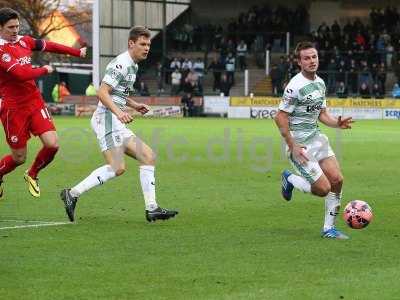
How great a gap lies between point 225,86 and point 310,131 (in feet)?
127

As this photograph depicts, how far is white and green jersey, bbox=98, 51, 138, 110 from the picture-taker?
36.8ft

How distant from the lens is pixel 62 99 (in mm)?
49625

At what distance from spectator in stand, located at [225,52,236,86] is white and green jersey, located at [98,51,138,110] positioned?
3826cm

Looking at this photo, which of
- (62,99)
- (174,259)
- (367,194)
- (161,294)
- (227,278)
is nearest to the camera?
(161,294)

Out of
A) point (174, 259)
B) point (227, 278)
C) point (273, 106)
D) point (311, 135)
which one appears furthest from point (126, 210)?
point (273, 106)

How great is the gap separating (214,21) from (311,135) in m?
50.5

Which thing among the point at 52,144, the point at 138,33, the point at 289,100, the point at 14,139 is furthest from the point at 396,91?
the point at 289,100

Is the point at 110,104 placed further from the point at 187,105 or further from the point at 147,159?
the point at 187,105

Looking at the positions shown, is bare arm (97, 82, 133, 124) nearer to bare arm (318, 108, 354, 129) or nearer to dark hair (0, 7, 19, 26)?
dark hair (0, 7, 19, 26)

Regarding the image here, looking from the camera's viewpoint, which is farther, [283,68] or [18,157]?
[283,68]

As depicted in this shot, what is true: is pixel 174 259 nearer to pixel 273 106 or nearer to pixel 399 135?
pixel 399 135

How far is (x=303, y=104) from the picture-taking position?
10.5 metres

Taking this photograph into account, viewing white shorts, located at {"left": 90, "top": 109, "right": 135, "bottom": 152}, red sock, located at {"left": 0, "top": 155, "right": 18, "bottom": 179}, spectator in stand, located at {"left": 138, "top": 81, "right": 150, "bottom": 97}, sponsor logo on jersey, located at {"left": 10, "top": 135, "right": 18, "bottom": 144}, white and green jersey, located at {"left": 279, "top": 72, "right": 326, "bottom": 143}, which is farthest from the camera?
spectator in stand, located at {"left": 138, "top": 81, "right": 150, "bottom": 97}

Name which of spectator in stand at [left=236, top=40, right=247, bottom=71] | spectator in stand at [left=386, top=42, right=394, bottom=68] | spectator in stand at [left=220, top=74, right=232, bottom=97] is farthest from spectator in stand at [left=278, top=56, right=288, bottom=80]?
spectator in stand at [left=386, top=42, right=394, bottom=68]
